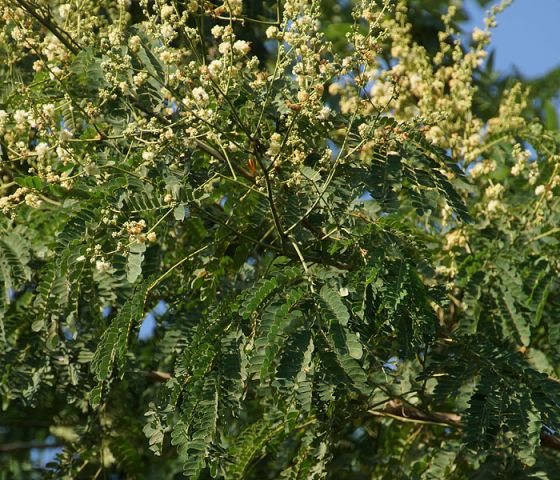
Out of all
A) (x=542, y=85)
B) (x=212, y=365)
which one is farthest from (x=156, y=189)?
(x=542, y=85)

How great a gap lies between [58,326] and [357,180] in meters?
1.34

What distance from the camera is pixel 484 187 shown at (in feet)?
15.7

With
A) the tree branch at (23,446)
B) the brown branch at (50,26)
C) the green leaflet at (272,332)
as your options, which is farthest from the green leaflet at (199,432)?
the tree branch at (23,446)

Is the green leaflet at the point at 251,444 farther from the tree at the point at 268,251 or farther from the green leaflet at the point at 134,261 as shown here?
the green leaflet at the point at 134,261

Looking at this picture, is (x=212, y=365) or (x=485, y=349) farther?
(x=485, y=349)

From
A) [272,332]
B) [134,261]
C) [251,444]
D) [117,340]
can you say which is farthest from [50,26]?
[251,444]

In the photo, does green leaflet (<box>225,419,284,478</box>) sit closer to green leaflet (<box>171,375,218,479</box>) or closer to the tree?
the tree

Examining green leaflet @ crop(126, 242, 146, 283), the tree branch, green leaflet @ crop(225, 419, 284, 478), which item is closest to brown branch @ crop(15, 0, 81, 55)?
green leaflet @ crop(126, 242, 146, 283)

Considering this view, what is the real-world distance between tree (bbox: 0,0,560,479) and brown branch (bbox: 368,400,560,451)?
1 centimetres

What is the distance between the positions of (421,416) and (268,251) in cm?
95

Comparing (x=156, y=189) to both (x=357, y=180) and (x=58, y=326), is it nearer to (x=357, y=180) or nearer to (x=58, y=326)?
(x=357, y=180)

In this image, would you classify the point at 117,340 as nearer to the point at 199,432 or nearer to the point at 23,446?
the point at 199,432

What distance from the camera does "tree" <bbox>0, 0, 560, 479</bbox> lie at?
10.4 ft

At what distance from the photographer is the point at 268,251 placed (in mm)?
3896
